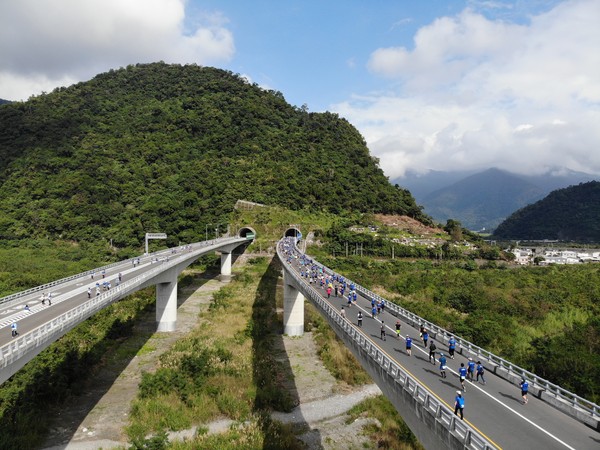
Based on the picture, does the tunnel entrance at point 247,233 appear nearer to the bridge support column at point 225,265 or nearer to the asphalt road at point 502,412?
the bridge support column at point 225,265

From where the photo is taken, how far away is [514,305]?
183ft

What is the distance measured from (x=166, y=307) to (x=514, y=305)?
1911 inches

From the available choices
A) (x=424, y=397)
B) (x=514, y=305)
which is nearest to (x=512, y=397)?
(x=424, y=397)

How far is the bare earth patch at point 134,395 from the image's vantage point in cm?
2527

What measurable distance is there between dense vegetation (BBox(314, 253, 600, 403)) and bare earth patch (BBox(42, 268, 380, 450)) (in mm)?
16725

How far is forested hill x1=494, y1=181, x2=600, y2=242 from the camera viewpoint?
169500 millimetres

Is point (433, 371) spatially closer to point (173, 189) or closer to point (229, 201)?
point (229, 201)

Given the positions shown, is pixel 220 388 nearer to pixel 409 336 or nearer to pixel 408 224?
pixel 409 336

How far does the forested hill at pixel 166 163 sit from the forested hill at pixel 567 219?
102 m

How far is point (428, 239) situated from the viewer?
94375 mm

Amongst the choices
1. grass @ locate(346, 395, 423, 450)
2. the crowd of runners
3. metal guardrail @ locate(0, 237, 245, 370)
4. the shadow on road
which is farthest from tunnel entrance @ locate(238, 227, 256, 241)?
the shadow on road

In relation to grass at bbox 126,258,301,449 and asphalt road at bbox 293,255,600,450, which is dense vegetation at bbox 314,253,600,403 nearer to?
asphalt road at bbox 293,255,600,450

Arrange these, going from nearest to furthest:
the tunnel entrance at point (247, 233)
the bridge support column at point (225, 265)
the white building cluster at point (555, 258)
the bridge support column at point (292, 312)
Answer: the bridge support column at point (292, 312) < the bridge support column at point (225, 265) < the white building cluster at point (555, 258) < the tunnel entrance at point (247, 233)

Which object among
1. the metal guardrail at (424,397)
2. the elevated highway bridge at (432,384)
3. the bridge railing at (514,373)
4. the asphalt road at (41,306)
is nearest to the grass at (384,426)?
the elevated highway bridge at (432,384)
